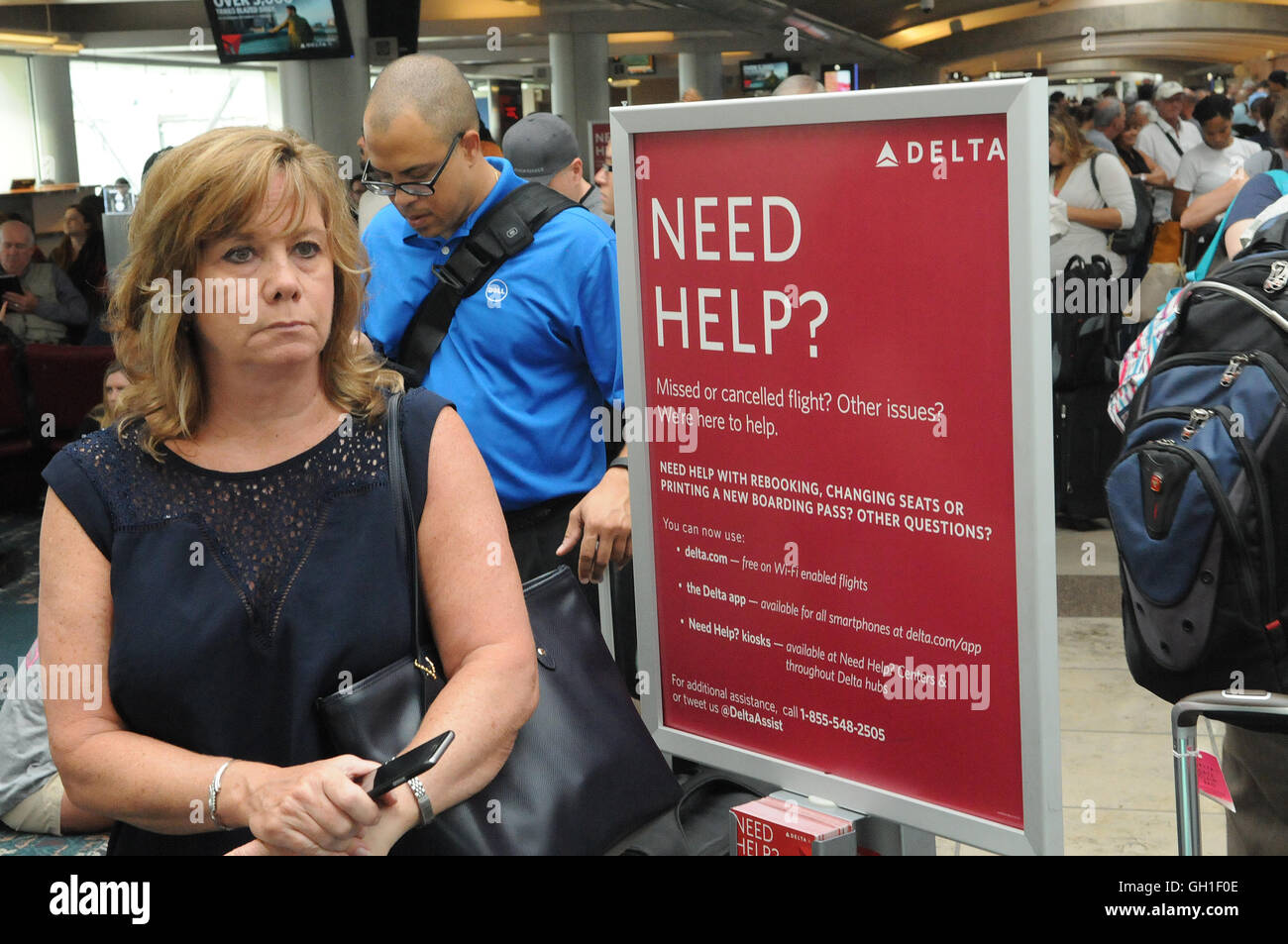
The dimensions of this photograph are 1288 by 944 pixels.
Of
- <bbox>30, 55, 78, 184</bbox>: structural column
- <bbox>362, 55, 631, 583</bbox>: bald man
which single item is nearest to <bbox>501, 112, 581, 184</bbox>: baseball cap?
<bbox>362, 55, 631, 583</bbox>: bald man

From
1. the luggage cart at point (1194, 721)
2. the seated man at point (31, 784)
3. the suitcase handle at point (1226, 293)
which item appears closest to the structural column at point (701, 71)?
the seated man at point (31, 784)

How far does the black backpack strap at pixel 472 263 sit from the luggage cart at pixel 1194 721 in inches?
60.6

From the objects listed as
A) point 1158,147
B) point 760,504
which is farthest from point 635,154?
point 1158,147

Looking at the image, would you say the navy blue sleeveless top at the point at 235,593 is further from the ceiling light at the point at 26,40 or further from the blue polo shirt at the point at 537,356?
the ceiling light at the point at 26,40

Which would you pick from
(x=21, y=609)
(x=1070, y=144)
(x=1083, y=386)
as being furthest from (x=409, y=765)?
(x=1070, y=144)

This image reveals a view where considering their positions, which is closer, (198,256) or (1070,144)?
(198,256)

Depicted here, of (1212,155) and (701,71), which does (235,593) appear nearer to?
(1212,155)

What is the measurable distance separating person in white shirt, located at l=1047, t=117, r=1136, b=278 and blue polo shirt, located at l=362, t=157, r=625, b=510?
4.39 meters

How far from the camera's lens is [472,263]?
8.41 feet

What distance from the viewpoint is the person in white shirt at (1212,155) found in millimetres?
7512

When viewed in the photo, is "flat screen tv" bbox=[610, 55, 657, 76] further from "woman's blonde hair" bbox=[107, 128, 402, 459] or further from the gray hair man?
"woman's blonde hair" bbox=[107, 128, 402, 459]

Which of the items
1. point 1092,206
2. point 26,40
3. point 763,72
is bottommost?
point 1092,206

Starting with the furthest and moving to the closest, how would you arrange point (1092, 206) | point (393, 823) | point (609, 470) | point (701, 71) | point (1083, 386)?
point (701, 71) < point (1092, 206) < point (1083, 386) < point (609, 470) < point (393, 823)

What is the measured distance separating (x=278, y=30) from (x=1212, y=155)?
791 cm
